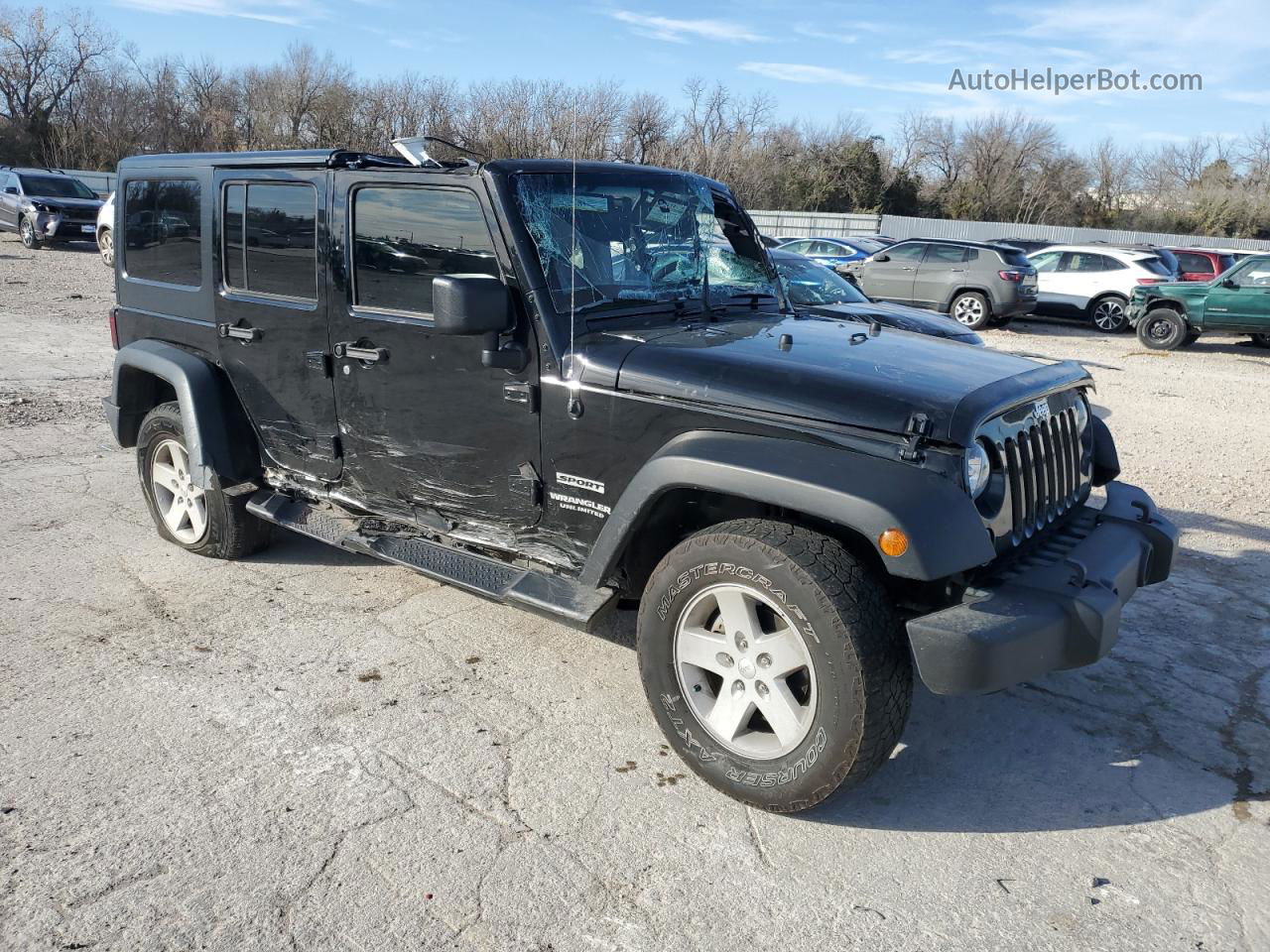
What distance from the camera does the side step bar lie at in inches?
141

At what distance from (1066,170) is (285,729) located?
53444mm

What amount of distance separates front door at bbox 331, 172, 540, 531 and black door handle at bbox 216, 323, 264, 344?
1.93 feet

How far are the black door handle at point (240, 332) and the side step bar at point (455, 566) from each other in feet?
2.55

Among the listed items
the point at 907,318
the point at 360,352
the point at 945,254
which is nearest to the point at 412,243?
the point at 360,352

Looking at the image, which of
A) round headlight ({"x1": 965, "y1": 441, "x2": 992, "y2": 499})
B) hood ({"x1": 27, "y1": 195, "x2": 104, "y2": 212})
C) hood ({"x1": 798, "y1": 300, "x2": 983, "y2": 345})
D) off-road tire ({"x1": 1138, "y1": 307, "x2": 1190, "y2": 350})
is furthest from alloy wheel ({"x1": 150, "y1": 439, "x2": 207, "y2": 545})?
hood ({"x1": 27, "y1": 195, "x2": 104, "y2": 212})

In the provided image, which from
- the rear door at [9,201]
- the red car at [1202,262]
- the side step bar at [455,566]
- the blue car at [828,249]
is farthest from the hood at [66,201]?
the red car at [1202,262]

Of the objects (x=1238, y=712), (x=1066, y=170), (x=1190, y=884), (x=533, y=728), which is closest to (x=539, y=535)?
(x=533, y=728)

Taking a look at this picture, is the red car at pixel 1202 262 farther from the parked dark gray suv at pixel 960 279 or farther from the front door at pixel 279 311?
the front door at pixel 279 311

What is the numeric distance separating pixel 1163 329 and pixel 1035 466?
14471 mm

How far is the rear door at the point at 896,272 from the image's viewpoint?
17.4 meters

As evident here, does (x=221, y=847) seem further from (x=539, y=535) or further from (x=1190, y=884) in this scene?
(x=1190, y=884)

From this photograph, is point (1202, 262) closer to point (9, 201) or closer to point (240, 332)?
point (240, 332)

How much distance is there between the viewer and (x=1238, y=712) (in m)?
3.98

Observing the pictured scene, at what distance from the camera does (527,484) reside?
12.6ft
